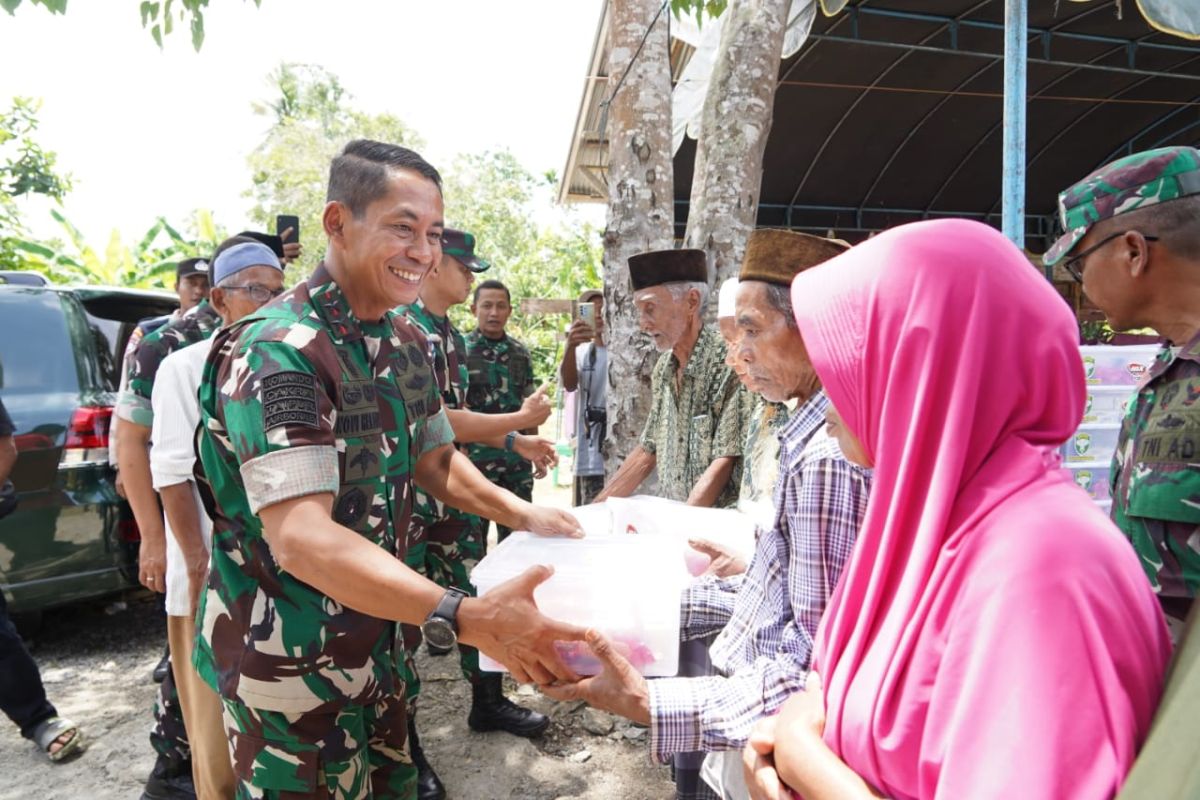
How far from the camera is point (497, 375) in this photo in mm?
5137

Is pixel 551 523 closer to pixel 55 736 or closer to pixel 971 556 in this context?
pixel 971 556

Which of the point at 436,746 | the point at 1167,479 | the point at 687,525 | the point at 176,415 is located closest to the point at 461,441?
the point at 176,415

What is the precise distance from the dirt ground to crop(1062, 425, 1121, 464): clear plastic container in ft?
8.71

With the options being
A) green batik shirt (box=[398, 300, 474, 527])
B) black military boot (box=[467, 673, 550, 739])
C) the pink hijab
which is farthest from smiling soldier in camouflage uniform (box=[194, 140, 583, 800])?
black military boot (box=[467, 673, 550, 739])

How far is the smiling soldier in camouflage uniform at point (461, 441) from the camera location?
3414 mm

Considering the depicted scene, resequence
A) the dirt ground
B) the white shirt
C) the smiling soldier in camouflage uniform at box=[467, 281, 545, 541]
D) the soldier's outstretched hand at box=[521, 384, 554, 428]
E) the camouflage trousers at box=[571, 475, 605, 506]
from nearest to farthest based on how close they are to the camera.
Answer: the white shirt → the dirt ground → the soldier's outstretched hand at box=[521, 384, 554, 428] → the smiling soldier in camouflage uniform at box=[467, 281, 545, 541] → the camouflage trousers at box=[571, 475, 605, 506]

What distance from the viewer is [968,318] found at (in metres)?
1.00

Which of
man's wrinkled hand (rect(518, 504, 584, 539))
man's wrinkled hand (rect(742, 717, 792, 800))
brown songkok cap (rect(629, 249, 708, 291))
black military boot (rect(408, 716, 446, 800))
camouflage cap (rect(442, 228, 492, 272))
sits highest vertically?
camouflage cap (rect(442, 228, 492, 272))

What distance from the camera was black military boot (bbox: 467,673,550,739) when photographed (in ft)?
11.5

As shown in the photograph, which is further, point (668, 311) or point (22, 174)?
point (22, 174)

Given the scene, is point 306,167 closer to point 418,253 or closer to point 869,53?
point 869,53

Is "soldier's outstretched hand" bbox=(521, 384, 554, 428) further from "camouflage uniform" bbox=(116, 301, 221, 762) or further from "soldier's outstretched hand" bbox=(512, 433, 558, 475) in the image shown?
"camouflage uniform" bbox=(116, 301, 221, 762)

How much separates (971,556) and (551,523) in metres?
1.41

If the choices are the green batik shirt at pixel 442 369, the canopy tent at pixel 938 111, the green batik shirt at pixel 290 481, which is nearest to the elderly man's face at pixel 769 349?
the green batik shirt at pixel 290 481
